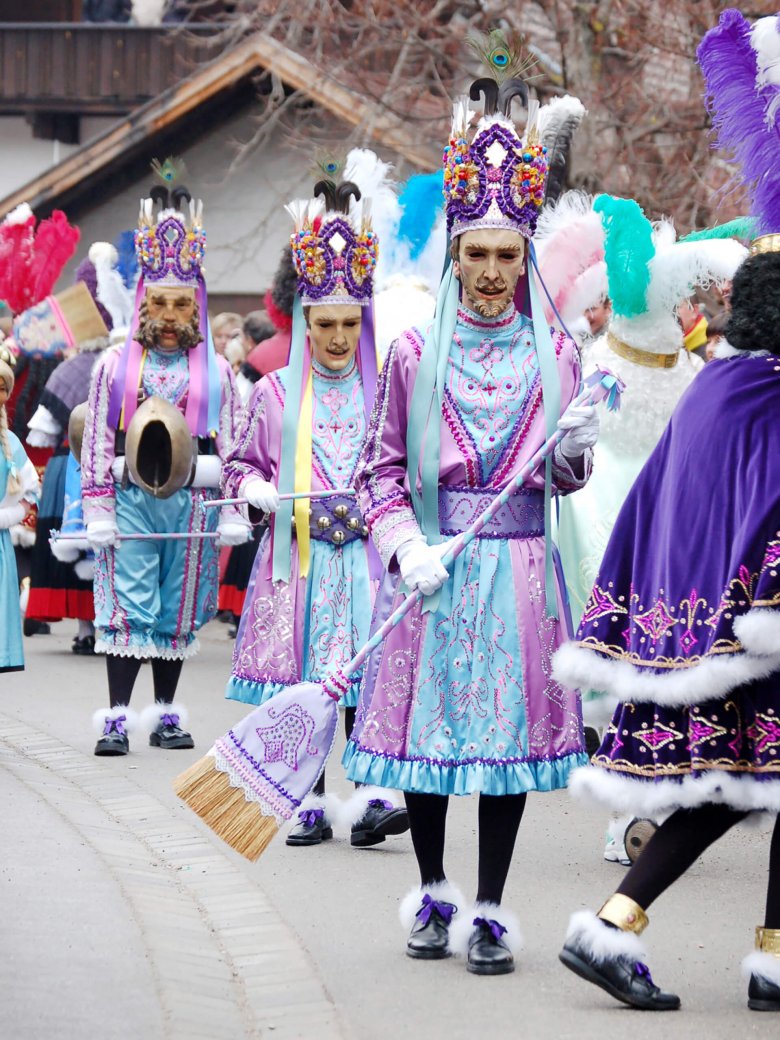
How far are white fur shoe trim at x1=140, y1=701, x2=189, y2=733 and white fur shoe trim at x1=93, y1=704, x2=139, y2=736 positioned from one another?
53 mm

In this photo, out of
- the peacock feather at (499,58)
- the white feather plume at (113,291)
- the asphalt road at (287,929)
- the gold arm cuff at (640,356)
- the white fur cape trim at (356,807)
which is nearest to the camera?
the asphalt road at (287,929)

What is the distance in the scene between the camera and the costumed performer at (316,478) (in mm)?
6707

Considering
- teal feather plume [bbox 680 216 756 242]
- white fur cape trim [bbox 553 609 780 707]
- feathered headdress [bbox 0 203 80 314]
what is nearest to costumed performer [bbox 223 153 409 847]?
teal feather plume [bbox 680 216 756 242]

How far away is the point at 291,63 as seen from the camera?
15.3m

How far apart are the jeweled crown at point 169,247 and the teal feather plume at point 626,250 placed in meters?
2.15

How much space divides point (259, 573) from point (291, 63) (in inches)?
361

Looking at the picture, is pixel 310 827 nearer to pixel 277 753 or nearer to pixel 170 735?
pixel 277 753

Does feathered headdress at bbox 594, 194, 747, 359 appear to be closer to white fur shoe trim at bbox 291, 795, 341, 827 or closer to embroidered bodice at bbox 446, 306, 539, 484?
embroidered bodice at bbox 446, 306, 539, 484

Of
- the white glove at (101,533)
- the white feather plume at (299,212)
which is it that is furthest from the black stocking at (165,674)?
the white feather plume at (299,212)

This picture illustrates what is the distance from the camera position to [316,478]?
269 inches

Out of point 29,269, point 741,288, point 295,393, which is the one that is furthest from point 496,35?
point 29,269

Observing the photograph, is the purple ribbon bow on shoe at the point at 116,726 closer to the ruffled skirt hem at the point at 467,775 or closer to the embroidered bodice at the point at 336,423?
the embroidered bodice at the point at 336,423

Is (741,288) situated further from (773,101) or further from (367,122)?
(367,122)

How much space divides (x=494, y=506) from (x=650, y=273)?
2.37 m
